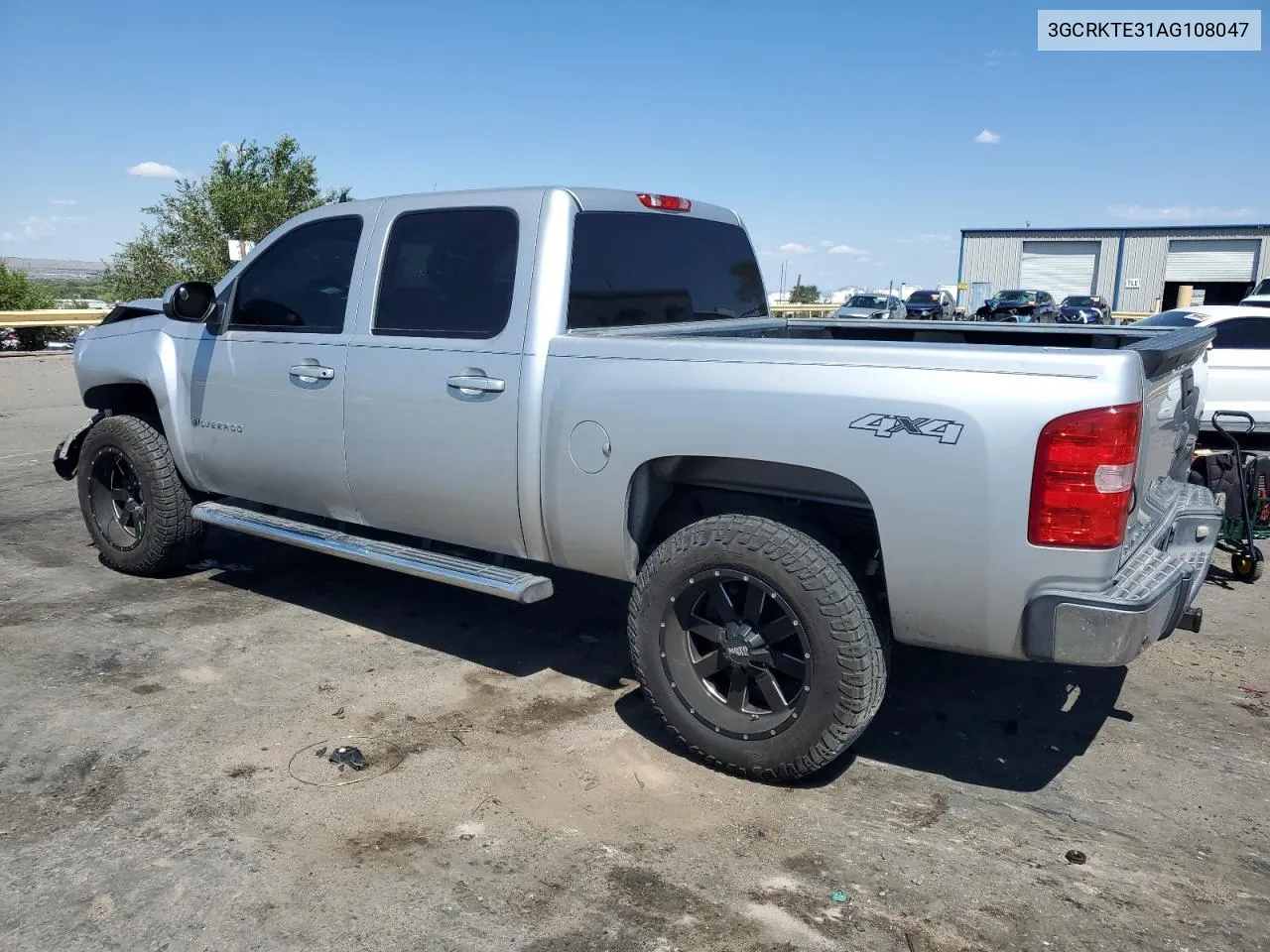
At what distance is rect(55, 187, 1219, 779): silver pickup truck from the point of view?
290 cm

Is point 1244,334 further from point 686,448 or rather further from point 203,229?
point 203,229

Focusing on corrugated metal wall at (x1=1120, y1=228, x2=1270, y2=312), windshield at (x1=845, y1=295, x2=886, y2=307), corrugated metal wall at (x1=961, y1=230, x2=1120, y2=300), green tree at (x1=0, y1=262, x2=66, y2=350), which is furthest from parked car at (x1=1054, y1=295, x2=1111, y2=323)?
green tree at (x1=0, y1=262, x2=66, y2=350)

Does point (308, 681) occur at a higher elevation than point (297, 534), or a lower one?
lower

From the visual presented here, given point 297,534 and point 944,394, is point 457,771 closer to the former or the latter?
point 297,534

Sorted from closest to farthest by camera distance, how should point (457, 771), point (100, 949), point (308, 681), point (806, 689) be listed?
point (100, 949) < point (806, 689) < point (457, 771) < point (308, 681)

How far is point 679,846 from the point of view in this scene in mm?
3061

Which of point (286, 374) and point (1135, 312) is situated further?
point (1135, 312)

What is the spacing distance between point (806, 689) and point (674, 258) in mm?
2238

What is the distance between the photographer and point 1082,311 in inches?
1375

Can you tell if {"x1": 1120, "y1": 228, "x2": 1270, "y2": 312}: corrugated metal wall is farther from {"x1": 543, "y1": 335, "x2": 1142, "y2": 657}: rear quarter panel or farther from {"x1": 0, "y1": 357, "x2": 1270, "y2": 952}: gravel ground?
{"x1": 543, "y1": 335, "x2": 1142, "y2": 657}: rear quarter panel

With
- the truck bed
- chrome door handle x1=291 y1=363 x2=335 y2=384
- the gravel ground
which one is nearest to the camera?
the gravel ground

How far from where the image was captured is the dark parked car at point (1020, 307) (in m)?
33.8

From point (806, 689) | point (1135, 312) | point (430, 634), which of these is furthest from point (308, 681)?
point (1135, 312)

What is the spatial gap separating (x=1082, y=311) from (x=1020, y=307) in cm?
208
